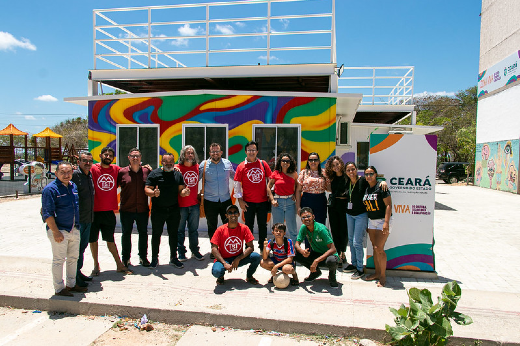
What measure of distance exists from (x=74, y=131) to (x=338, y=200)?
52.7 metres

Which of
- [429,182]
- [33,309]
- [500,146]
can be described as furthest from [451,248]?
[500,146]

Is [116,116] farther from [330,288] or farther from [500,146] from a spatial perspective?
[500,146]

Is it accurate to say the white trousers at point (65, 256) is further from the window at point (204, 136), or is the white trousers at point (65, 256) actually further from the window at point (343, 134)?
the window at point (343, 134)

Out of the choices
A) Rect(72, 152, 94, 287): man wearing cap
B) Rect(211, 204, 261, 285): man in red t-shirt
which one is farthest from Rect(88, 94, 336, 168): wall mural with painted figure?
Rect(72, 152, 94, 287): man wearing cap

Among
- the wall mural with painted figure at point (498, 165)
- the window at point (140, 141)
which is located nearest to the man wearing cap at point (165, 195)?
the window at point (140, 141)

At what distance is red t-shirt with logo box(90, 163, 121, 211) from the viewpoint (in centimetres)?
530

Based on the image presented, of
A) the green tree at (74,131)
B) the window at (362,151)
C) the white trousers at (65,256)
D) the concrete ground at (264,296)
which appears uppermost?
the green tree at (74,131)

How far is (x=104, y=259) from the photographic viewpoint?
6461 mm

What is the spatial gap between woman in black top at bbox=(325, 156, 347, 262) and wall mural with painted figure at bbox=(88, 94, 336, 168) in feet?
7.13

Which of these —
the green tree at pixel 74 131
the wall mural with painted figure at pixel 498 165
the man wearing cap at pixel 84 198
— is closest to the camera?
the man wearing cap at pixel 84 198

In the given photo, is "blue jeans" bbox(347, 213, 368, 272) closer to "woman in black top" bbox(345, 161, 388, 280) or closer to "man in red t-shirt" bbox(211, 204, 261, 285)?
"woman in black top" bbox(345, 161, 388, 280)

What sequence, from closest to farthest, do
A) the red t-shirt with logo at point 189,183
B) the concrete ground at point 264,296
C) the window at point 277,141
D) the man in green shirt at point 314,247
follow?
the concrete ground at point 264,296
the man in green shirt at point 314,247
the red t-shirt with logo at point 189,183
the window at point 277,141

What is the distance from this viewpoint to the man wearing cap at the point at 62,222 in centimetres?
428

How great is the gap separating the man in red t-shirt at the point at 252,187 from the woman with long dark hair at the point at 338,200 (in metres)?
1.09
